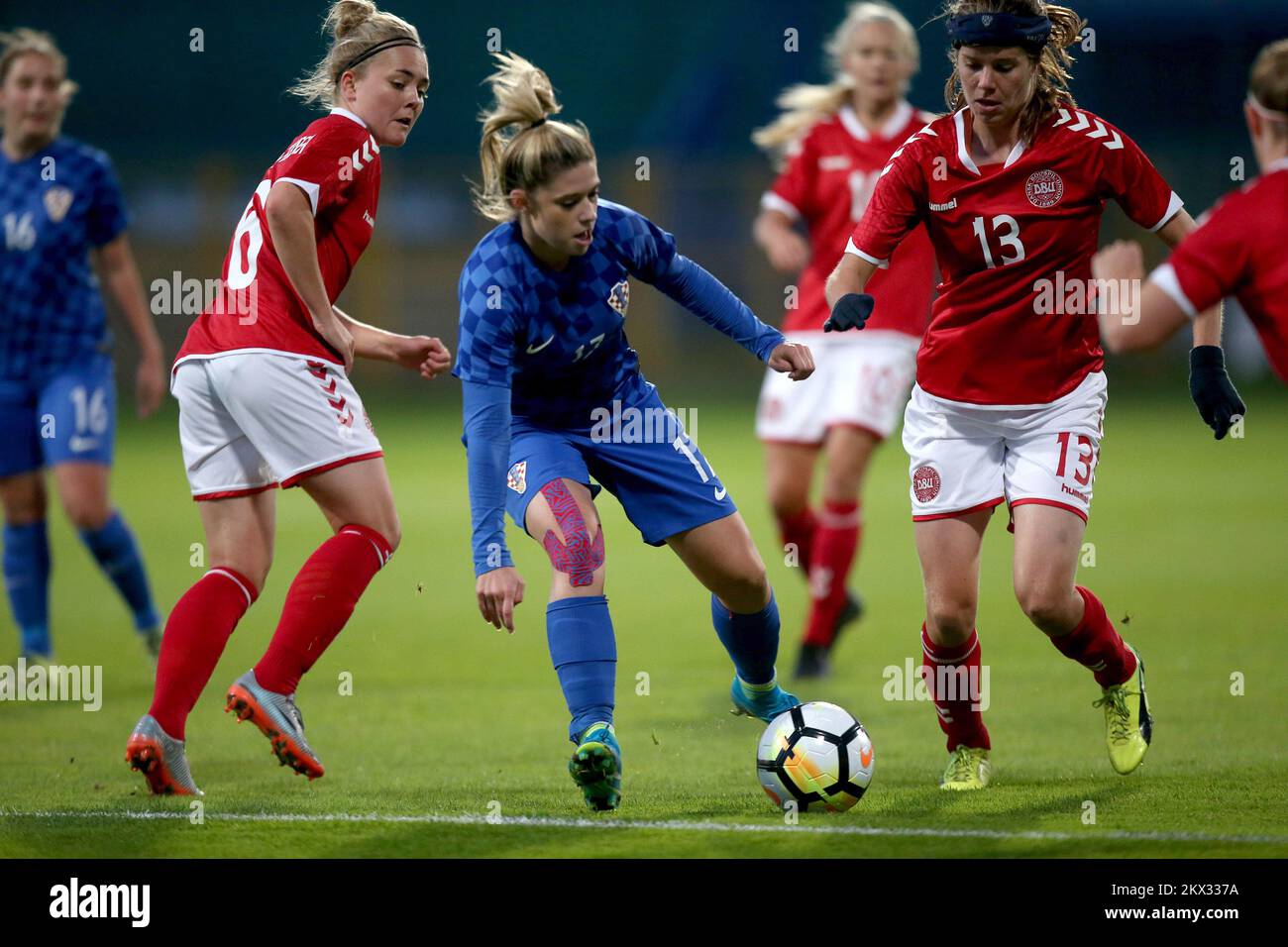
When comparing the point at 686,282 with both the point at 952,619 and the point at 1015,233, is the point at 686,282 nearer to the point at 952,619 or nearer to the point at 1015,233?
the point at 1015,233

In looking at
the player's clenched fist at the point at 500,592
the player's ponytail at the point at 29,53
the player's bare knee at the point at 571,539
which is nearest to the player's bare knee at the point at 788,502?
the player's bare knee at the point at 571,539

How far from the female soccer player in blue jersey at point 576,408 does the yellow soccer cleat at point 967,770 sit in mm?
646

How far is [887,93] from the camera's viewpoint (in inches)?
304

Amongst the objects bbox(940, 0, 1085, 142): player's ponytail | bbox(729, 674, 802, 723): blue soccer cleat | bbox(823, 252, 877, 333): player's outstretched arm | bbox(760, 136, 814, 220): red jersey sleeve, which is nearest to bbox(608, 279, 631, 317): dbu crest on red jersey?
bbox(823, 252, 877, 333): player's outstretched arm

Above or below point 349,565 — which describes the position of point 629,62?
above

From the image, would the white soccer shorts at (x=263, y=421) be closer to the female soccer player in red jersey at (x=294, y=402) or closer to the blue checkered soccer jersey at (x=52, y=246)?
the female soccer player in red jersey at (x=294, y=402)

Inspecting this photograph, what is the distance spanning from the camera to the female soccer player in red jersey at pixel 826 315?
7.41 metres

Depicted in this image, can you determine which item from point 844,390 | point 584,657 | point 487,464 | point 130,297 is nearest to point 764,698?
point 584,657

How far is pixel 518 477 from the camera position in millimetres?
4895

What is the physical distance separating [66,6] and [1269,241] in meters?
23.2

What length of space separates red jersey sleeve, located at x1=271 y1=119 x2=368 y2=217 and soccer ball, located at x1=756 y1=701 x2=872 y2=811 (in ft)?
6.61
